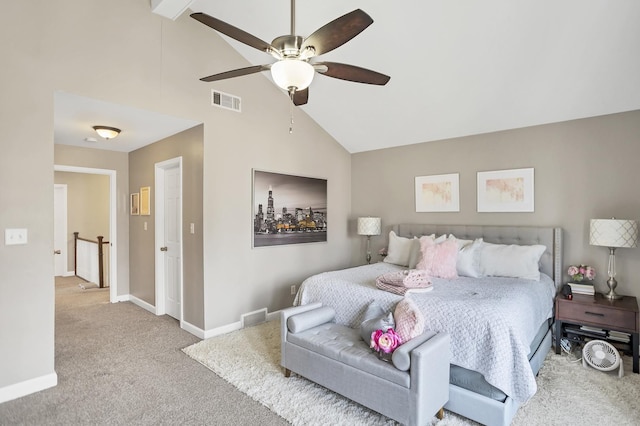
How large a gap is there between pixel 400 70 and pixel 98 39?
9.48 ft

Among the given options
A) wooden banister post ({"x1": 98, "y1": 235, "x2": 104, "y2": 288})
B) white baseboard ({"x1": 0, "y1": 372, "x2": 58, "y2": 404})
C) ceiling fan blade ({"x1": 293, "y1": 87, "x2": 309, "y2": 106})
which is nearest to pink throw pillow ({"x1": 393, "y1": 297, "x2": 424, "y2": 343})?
ceiling fan blade ({"x1": 293, "y1": 87, "x2": 309, "y2": 106})

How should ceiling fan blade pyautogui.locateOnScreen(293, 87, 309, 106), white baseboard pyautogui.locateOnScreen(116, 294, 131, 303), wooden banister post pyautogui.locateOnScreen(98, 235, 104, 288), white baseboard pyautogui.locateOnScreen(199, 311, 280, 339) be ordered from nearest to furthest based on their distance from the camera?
ceiling fan blade pyautogui.locateOnScreen(293, 87, 309, 106) < white baseboard pyautogui.locateOnScreen(199, 311, 280, 339) < white baseboard pyautogui.locateOnScreen(116, 294, 131, 303) < wooden banister post pyautogui.locateOnScreen(98, 235, 104, 288)

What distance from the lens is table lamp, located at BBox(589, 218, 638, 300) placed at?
3.13m

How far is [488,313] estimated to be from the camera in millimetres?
2289

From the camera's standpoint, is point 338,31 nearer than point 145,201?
Yes

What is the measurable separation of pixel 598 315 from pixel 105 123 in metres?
5.25

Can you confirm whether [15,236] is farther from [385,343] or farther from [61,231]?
[61,231]

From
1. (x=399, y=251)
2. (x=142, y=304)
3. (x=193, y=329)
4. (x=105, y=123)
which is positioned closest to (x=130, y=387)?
(x=193, y=329)

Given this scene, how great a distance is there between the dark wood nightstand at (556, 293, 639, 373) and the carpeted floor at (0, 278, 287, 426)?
2774 millimetres

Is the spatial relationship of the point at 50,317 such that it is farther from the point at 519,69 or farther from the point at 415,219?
the point at 519,69

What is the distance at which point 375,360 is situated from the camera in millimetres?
2264

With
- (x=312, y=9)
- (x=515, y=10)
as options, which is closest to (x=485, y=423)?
(x=515, y=10)

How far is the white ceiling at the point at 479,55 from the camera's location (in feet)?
8.98

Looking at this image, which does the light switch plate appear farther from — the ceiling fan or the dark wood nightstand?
the dark wood nightstand
